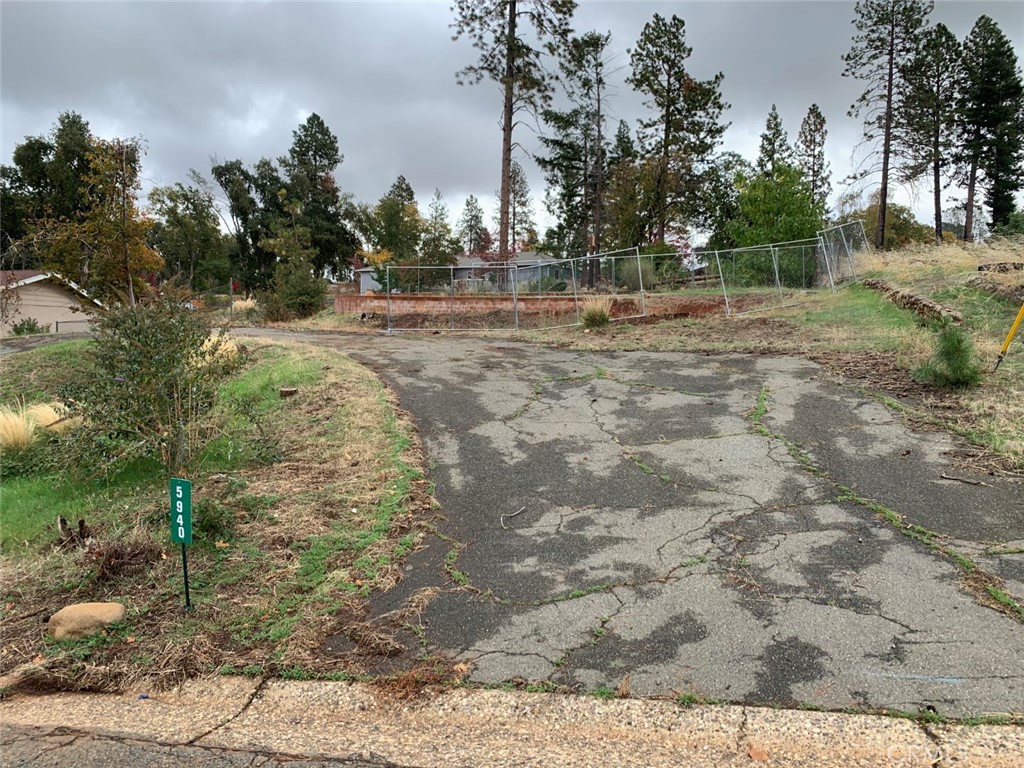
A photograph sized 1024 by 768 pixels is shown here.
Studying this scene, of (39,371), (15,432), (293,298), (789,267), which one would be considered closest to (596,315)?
(789,267)

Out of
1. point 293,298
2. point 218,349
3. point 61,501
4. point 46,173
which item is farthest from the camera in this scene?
point 46,173

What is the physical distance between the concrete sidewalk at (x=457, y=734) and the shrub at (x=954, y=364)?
229 inches

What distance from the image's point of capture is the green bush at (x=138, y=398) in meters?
6.04

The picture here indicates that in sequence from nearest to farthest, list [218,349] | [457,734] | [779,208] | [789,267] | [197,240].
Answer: [457,734] → [218,349] → [789,267] → [779,208] → [197,240]

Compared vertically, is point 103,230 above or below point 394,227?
below

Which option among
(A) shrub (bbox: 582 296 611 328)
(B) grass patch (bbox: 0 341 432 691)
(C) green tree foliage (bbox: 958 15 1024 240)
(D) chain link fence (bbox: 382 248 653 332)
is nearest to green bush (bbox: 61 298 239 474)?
(B) grass patch (bbox: 0 341 432 691)

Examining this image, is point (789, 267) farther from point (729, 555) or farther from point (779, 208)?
point (729, 555)

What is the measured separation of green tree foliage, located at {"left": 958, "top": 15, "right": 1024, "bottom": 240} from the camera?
32.8m

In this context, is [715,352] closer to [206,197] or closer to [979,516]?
[979,516]

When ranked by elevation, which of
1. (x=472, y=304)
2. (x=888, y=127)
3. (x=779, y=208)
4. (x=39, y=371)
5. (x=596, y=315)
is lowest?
(x=39, y=371)

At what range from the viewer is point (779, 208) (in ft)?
98.0

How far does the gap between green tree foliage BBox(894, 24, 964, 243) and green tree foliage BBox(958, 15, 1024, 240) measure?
954mm

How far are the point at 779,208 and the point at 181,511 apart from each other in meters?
31.2

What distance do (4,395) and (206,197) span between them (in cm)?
5019
